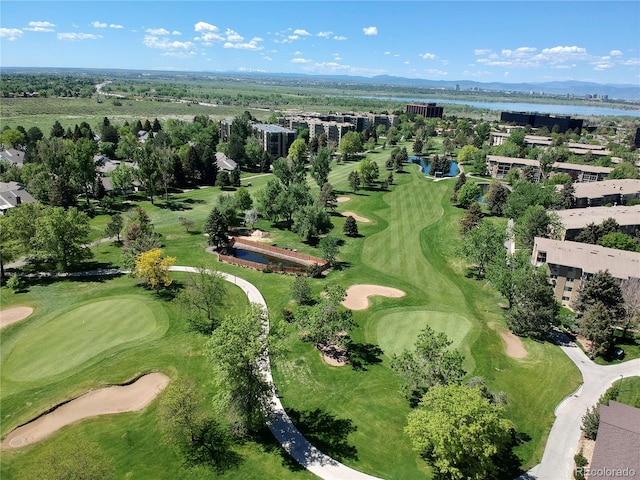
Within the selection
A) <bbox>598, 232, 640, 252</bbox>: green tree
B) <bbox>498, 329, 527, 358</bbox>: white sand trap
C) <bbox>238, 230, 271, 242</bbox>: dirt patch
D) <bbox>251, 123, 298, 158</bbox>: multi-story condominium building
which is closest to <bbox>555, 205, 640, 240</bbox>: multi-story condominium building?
<bbox>598, 232, 640, 252</bbox>: green tree

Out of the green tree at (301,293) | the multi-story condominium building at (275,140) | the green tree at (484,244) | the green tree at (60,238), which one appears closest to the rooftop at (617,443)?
the green tree at (301,293)

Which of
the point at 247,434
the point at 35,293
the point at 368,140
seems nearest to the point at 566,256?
the point at 247,434

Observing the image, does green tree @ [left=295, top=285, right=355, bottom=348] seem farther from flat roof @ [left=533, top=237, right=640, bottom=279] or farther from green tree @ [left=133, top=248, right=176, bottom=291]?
flat roof @ [left=533, top=237, right=640, bottom=279]

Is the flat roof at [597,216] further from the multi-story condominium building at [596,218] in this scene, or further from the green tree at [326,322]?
the green tree at [326,322]

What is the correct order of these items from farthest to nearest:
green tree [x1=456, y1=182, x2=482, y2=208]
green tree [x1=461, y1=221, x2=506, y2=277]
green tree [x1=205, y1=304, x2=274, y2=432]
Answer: green tree [x1=456, y1=182, x2=482, y2=208]
green tree [x1=461, y1=221, x2=506, y2=277]
green tree [x1=205, y1=304, x2=274, y2=432]

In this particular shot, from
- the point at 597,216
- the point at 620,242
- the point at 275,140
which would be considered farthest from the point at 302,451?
the point at 275,140

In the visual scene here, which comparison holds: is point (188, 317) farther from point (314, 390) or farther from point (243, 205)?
point (243, 205)
